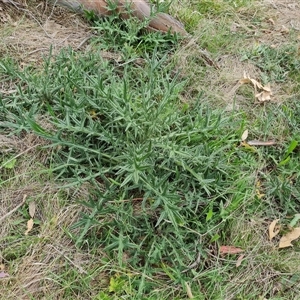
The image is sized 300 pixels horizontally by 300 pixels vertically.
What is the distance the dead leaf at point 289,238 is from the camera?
2.40m

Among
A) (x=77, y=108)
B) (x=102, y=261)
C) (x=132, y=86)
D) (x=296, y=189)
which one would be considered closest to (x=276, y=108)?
(x=296, y=189)

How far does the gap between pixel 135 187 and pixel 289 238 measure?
87 centimetres

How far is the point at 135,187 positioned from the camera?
2295mm

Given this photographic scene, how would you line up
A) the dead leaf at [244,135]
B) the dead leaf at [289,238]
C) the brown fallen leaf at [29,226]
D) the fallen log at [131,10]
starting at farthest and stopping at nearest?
the fallen log at [131,10] < the dead leaf at [244,135] < the dead leaf at [289,238] < the brown fallen leaf at [29,226]

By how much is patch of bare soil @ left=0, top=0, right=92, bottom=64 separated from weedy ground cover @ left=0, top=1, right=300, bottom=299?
0.10 meters

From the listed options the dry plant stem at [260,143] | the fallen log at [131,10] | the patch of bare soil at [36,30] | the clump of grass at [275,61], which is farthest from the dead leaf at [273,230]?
the patch of bare soil at [36,30]

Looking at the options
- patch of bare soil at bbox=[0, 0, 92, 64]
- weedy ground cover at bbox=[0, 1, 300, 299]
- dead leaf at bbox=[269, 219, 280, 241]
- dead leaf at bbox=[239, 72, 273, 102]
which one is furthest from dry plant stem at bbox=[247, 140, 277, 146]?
patch of bare soil at bbox=[0, 0, 92, 64]

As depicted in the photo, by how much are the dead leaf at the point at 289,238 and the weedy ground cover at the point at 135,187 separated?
0.05m

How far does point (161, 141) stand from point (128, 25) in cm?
101

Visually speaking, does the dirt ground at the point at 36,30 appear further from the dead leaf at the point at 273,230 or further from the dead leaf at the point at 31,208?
the dead leaf at the point at 273,230

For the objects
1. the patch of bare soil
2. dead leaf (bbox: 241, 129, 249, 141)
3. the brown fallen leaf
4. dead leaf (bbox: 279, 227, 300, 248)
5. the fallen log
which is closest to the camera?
the brown fallen leaf

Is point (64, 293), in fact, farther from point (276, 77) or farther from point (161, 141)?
point (276, 77)

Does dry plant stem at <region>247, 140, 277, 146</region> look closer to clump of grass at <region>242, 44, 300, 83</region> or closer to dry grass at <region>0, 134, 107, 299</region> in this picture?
clump of grass at <region>242, 44, 300, 83</region>

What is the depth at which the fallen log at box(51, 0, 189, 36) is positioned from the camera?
9.92 ft
